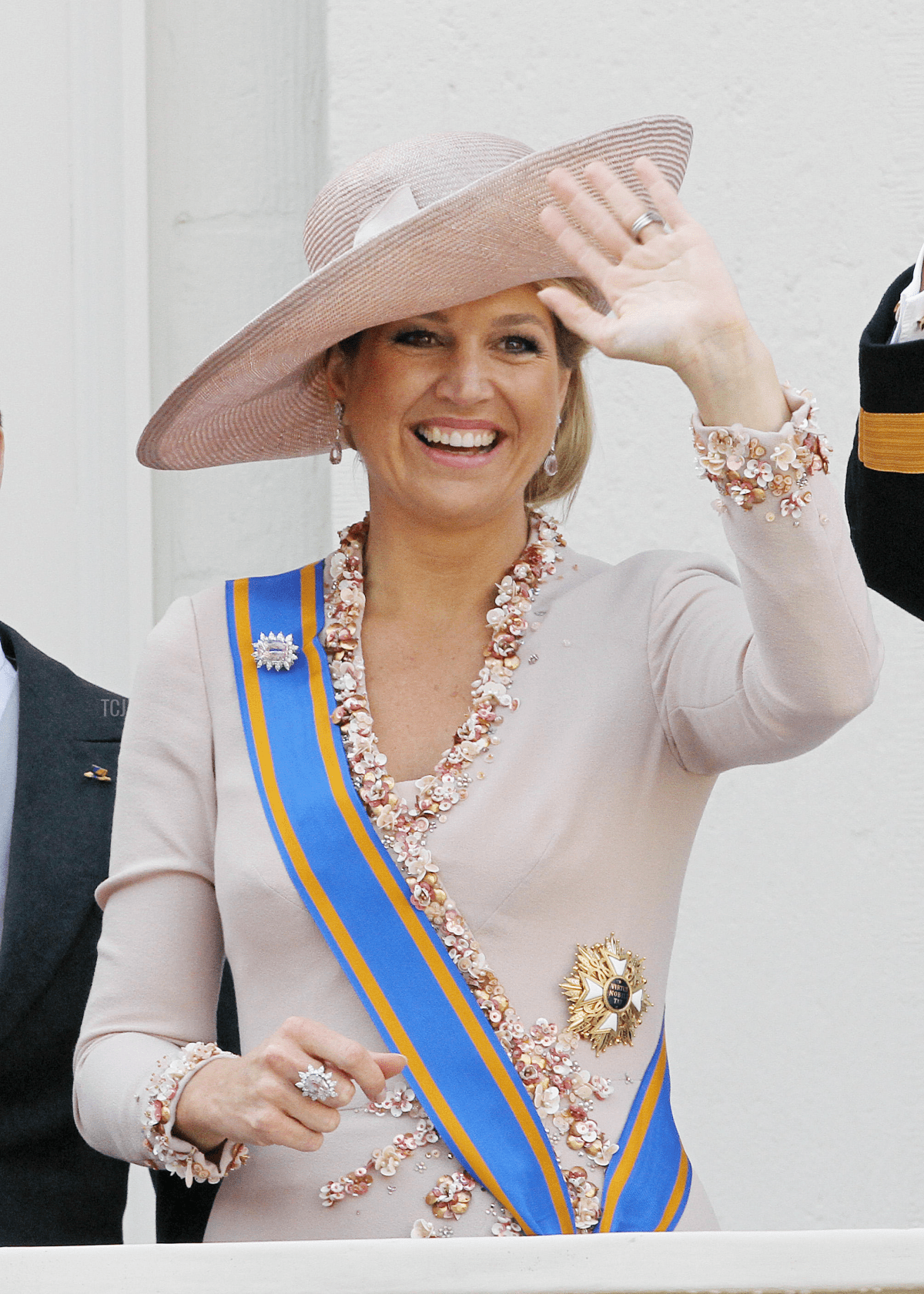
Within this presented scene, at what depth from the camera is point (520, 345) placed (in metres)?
1.48

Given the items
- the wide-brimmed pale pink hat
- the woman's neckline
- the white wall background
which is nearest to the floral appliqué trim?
the woman's neckline

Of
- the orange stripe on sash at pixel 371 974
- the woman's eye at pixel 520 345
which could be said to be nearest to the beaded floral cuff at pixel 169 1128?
the orange stripe on sash at pixel 371 974

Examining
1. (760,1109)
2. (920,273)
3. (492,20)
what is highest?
(492,20)

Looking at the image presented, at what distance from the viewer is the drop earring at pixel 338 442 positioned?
61.9 inches

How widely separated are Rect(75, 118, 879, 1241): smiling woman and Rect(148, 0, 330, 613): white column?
1.13 meters

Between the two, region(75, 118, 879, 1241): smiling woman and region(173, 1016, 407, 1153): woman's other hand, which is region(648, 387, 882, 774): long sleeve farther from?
region(173, 1016, 407, 1153): woman's other hand

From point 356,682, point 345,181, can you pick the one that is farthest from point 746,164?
point 356,682

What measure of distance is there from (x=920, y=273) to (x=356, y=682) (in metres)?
0.62

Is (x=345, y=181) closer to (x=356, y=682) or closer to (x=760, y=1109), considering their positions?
(x=356, y=682)

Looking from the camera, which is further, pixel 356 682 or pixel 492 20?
pixel 492 20

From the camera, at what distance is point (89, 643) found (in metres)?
2.71

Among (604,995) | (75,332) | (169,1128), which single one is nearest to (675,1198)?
(604,995)

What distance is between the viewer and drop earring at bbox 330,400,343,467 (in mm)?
1573

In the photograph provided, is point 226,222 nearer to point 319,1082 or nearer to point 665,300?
point 665,300
